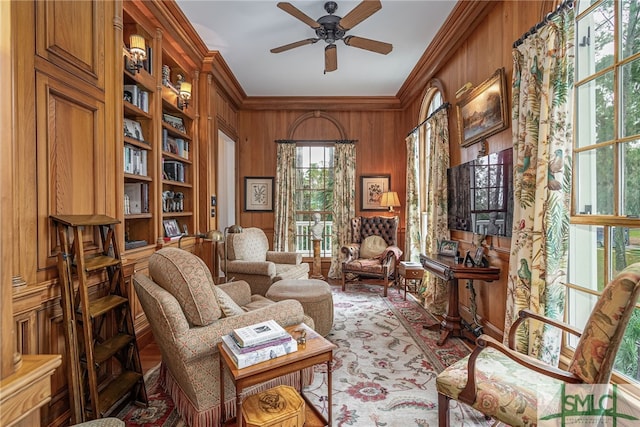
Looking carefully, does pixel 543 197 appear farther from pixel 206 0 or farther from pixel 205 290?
pixel 206 0

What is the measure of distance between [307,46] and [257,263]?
274 centimetres

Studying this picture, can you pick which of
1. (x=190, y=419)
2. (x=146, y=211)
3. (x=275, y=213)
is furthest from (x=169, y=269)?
(x=275, y=213)

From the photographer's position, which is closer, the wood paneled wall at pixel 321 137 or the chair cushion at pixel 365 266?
the chair cushion at pixel 365 266

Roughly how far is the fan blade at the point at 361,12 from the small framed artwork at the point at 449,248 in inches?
92.7

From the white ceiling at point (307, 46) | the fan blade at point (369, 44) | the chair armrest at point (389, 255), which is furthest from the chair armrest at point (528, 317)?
the white ceiling at point (307, 46)

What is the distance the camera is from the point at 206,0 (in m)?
2.90

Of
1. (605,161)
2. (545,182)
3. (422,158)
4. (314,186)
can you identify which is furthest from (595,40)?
(314,186)

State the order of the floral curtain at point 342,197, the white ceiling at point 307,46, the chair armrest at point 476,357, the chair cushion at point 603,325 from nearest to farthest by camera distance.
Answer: the chair cushion at point 603,325 → the chair armrest at point 476,357 → the white ceiling at point 307,46 → the floral curtain at point 342,197

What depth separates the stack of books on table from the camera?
1453 mm

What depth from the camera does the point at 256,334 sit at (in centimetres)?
154

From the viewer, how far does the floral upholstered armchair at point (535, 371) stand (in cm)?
115

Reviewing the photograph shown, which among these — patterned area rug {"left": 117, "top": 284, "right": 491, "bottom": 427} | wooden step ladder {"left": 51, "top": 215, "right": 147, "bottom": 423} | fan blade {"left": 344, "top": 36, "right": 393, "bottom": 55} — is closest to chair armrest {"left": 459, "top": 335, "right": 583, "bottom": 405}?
patterned area rug {"left": 117, "top": 284, "right": 491, "bottom": 427}
